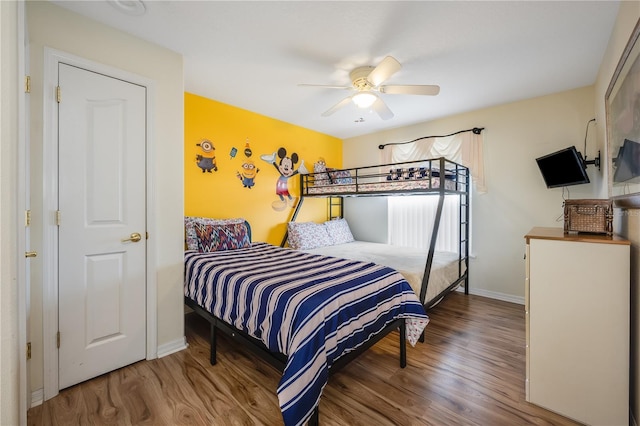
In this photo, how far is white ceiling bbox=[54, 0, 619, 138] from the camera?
172 cm

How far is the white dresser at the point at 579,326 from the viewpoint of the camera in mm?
1360

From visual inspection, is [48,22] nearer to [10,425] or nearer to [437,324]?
[10,425]

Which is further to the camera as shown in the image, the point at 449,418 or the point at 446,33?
the point at 446,33

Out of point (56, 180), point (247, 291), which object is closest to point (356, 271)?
point (247, 291)

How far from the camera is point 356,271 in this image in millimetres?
2006

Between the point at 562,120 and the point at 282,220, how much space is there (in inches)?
145

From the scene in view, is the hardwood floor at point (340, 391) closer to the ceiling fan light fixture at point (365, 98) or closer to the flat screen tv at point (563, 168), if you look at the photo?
the flat screen tv at point (563, 168)

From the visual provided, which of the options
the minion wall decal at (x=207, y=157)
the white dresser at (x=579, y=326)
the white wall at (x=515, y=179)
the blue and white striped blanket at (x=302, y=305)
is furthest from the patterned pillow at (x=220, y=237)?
the white wall at (x=515, y=179)

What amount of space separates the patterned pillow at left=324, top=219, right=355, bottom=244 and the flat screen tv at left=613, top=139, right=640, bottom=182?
315cm

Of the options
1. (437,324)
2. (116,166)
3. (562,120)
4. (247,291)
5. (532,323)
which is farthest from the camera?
(562,120)

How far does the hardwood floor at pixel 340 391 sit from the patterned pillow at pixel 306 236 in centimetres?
170

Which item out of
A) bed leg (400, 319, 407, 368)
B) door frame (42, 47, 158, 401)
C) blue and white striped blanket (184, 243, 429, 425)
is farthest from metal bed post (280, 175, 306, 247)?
door frame (42, 47, 158, 401)

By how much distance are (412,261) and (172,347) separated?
2507 millimetres

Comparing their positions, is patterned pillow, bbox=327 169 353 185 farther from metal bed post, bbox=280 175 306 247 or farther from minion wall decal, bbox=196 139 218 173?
minion wall decal, bbox=196 139 218 173
